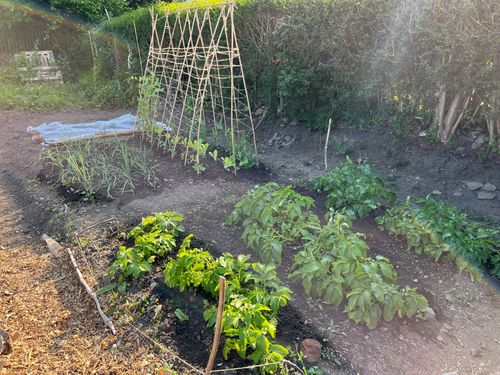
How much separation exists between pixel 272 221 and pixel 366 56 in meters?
3.36

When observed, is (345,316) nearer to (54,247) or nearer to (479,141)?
(54,247)

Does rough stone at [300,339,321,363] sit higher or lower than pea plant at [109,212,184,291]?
lower

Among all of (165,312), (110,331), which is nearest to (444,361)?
(165,312)

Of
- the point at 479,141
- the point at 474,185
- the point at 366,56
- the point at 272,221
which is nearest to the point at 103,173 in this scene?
the point at 272,221

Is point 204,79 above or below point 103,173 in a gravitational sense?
above

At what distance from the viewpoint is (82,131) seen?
255 inches

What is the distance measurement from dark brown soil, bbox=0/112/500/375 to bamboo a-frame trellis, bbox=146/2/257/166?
112cm

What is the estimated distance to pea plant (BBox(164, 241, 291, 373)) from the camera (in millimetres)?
2186

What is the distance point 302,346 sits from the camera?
7.89 ft

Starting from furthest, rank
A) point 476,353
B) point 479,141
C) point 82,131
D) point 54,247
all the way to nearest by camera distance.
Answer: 1. point 82,131
2. point 479,141
3. point 54,247
4. point 476,353

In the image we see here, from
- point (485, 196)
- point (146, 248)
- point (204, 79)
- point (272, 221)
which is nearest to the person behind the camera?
point (146, 248)

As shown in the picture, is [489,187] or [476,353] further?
[489,187]

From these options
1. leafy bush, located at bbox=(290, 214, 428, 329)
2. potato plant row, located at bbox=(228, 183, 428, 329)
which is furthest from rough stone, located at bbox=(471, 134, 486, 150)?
leafy bush, located at bbox=(290, 214, 428, 329)

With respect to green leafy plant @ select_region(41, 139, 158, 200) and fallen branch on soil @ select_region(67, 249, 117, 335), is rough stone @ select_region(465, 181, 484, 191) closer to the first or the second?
green leafy plant @ select_region(41, 139, 158, 200)
